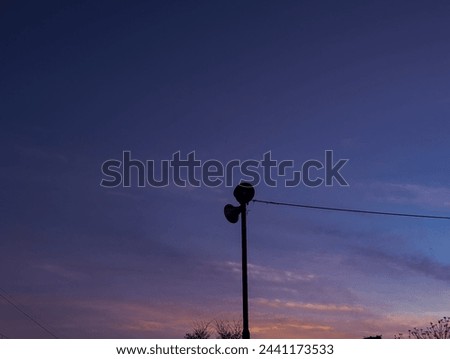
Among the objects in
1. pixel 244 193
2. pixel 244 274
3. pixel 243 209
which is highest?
pixel 244 193

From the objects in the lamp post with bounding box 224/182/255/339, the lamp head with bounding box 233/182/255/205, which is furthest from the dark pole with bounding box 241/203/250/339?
the lamp head with bounding box 233/182/255/205

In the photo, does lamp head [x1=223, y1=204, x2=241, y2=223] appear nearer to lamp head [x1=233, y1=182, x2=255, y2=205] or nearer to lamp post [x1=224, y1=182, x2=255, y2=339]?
lamp post [x1=224, y1=182, x2=255, y2=339]

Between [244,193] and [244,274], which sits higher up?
[244,193]

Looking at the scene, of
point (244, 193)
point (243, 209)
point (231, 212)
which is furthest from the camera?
point (231, 212)

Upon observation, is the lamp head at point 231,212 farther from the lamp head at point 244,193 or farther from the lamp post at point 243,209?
the lamp head at point 244,193

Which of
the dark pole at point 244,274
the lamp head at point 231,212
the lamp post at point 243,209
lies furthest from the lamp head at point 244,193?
the lamp head at point 231,212

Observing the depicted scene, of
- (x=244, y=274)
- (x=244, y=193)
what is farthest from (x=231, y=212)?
(x=244, y=274)

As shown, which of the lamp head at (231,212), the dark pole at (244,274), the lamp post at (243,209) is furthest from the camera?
the lamp head at (231,212)

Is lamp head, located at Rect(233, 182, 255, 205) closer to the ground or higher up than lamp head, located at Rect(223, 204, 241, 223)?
higher up

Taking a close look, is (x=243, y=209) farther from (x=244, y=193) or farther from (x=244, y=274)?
(x=244, y=274)

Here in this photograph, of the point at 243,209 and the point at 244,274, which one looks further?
the point at 243,209

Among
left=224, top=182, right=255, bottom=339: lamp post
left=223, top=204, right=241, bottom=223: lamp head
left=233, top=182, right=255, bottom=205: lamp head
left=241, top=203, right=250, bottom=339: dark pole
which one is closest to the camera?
left=241, top=203, right=250, bottom=339: dark pole
